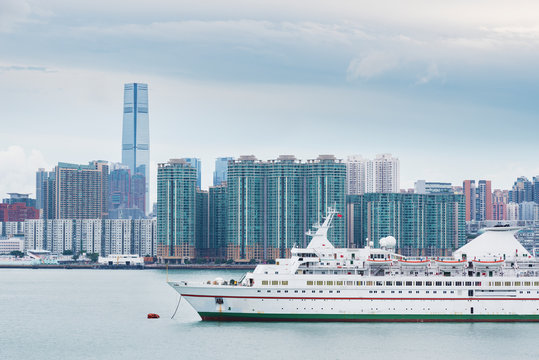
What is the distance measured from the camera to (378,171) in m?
178

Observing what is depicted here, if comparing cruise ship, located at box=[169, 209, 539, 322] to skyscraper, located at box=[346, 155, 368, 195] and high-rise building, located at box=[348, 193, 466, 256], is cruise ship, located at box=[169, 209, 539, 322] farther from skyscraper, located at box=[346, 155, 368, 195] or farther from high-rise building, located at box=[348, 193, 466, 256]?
skyscraper, located at box=[346, 155, 368, 195]

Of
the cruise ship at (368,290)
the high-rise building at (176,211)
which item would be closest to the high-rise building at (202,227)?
the high-rise building at (176,211)

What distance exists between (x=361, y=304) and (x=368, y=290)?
707 millimetres

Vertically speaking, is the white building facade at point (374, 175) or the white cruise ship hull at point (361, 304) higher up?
the white building facade at point (374, 175)

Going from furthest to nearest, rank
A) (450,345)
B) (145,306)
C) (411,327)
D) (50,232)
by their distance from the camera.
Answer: (50,232) → (145,306) → (411,327) → (450,345)

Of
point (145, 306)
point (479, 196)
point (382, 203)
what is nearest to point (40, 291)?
point (145, 306)

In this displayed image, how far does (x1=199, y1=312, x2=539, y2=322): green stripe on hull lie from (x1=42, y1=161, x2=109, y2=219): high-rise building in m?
140

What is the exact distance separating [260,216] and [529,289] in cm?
8138

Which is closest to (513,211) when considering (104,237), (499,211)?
(499,211)

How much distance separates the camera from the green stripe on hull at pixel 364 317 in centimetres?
4191

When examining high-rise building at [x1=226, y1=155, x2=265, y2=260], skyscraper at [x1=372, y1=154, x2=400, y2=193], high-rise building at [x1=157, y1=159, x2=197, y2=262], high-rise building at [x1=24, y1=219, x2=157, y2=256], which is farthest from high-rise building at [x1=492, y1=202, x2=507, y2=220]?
high-rise building at [x1=157, y1=159, x2=197, y2=262]

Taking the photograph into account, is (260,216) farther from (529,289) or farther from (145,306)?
(529,289)

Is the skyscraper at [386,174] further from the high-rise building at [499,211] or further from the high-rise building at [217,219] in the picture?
the high-rise building at [217,219]

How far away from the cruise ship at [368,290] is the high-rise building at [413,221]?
263ft
